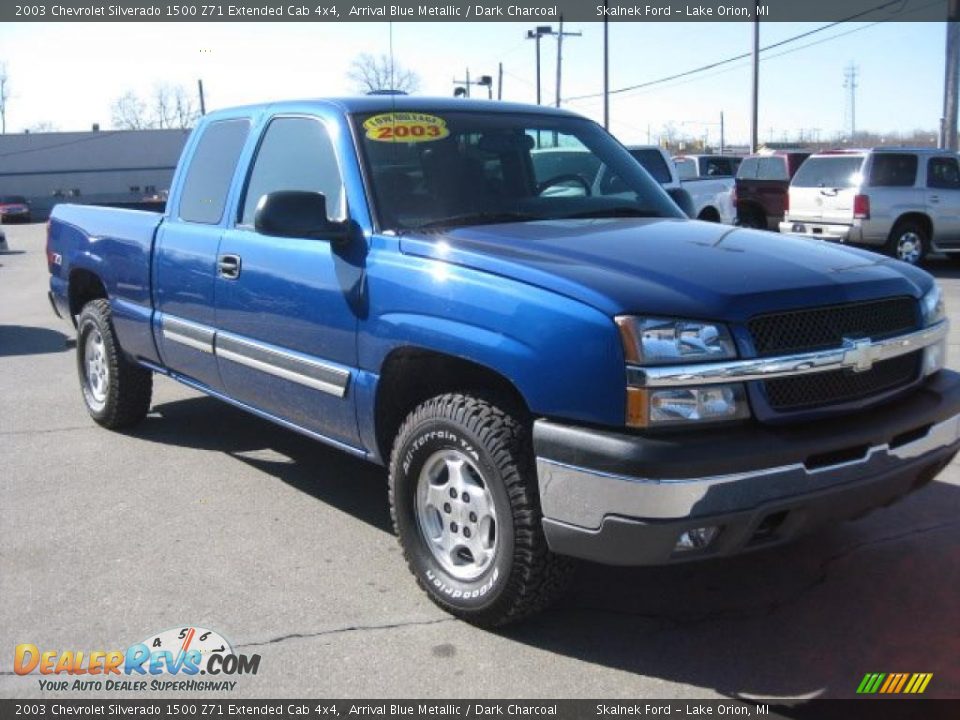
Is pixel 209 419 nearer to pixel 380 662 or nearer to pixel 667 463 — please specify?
pixel 380 662

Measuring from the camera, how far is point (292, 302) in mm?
4371

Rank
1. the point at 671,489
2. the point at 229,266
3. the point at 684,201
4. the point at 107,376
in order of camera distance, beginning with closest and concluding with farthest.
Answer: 1. the point at 671,489
2. the point at 229,266
3. the point at 684,201
4. the point at 107,376

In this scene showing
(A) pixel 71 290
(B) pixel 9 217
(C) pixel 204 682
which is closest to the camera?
(C) pixel 204 682

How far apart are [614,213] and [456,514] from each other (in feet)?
5.39

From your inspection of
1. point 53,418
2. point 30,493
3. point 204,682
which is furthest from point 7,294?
point 204,682

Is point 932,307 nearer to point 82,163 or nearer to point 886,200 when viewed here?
point 886,200

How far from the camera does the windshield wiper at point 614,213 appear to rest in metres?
4.38

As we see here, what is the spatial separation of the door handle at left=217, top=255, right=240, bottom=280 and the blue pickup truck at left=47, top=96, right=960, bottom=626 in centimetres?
2

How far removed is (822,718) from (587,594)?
44.4 inches

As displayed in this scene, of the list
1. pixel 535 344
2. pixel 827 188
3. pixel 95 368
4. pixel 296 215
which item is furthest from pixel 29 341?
pixel 827 188

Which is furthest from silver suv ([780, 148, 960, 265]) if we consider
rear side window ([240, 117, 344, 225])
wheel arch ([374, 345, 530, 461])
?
wheel arch ([374, 345, 530, 461])

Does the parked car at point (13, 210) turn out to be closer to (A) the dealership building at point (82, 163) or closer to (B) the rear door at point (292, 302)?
(A) the dealership building at point (82, 163)

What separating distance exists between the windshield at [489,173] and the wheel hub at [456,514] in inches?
40.1

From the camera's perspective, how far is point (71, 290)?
272 inches
